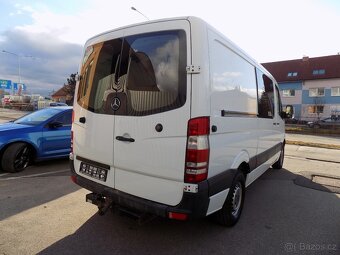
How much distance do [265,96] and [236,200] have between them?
2.14m

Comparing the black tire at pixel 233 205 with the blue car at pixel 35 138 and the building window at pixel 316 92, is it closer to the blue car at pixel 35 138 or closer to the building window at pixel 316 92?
the blue car at pixel 35 138

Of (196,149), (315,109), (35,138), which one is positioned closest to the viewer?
(196,149)

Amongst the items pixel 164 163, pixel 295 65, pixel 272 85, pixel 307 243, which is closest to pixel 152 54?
pixel 164 163

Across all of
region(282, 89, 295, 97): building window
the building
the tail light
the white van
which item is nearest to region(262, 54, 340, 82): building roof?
the building

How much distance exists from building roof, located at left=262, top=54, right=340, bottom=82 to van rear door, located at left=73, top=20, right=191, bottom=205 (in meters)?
46.3

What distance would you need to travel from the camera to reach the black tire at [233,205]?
3804mm

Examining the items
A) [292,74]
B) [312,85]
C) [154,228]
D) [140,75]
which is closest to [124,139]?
[140,75]

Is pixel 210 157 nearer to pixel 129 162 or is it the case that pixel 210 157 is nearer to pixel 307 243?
pixel 129 162

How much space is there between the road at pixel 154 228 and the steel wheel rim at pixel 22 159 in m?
1.01

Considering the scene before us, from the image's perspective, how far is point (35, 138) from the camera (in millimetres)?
6684

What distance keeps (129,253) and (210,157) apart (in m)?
1.34

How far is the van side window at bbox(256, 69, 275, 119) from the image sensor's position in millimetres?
4938

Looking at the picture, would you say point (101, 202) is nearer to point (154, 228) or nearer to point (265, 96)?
point (154, 228)

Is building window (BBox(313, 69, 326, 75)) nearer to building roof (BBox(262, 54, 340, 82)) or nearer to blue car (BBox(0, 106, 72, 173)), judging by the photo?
building roof (BBox(262, 54, 340, 82))
